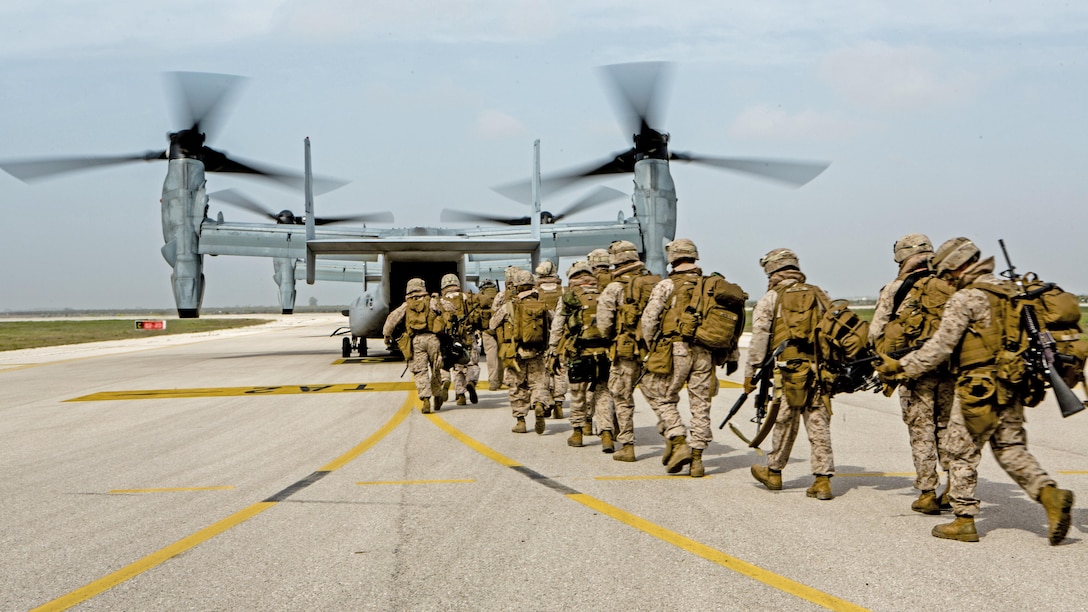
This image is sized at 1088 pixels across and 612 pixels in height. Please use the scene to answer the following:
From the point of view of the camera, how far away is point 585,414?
9156 millimetres

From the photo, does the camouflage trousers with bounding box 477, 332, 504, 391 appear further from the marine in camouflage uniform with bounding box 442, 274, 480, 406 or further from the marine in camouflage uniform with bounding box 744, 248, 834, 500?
the marine in camouflage uniform with bounding box 744, 248, 834, 500

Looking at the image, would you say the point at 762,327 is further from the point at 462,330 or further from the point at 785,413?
the point at 462,330

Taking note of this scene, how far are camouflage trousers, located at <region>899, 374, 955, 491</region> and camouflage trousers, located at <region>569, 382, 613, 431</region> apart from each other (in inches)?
129

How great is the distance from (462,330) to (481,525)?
7.45 metres

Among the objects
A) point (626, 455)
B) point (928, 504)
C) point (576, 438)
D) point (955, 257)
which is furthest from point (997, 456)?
point (576, 438)

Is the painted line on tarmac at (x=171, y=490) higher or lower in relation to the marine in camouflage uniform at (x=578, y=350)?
lower

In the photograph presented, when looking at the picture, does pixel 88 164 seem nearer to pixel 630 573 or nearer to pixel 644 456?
pixel 644 456

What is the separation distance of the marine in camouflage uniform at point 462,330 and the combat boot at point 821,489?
6.91 meters

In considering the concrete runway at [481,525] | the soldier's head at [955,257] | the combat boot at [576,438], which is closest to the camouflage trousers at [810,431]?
the concrete runway at [481,525]

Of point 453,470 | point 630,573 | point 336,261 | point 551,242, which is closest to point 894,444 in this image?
point 453,470

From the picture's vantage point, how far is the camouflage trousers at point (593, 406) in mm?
8750

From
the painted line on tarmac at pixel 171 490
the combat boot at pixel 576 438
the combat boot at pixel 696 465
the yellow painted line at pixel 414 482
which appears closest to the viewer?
the painted line on tarmac at pixel 171 490

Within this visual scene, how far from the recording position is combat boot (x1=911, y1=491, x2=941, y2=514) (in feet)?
19.1

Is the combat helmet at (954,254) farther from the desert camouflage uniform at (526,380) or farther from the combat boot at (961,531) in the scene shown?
the desert camouflage uniform at (526,380)
